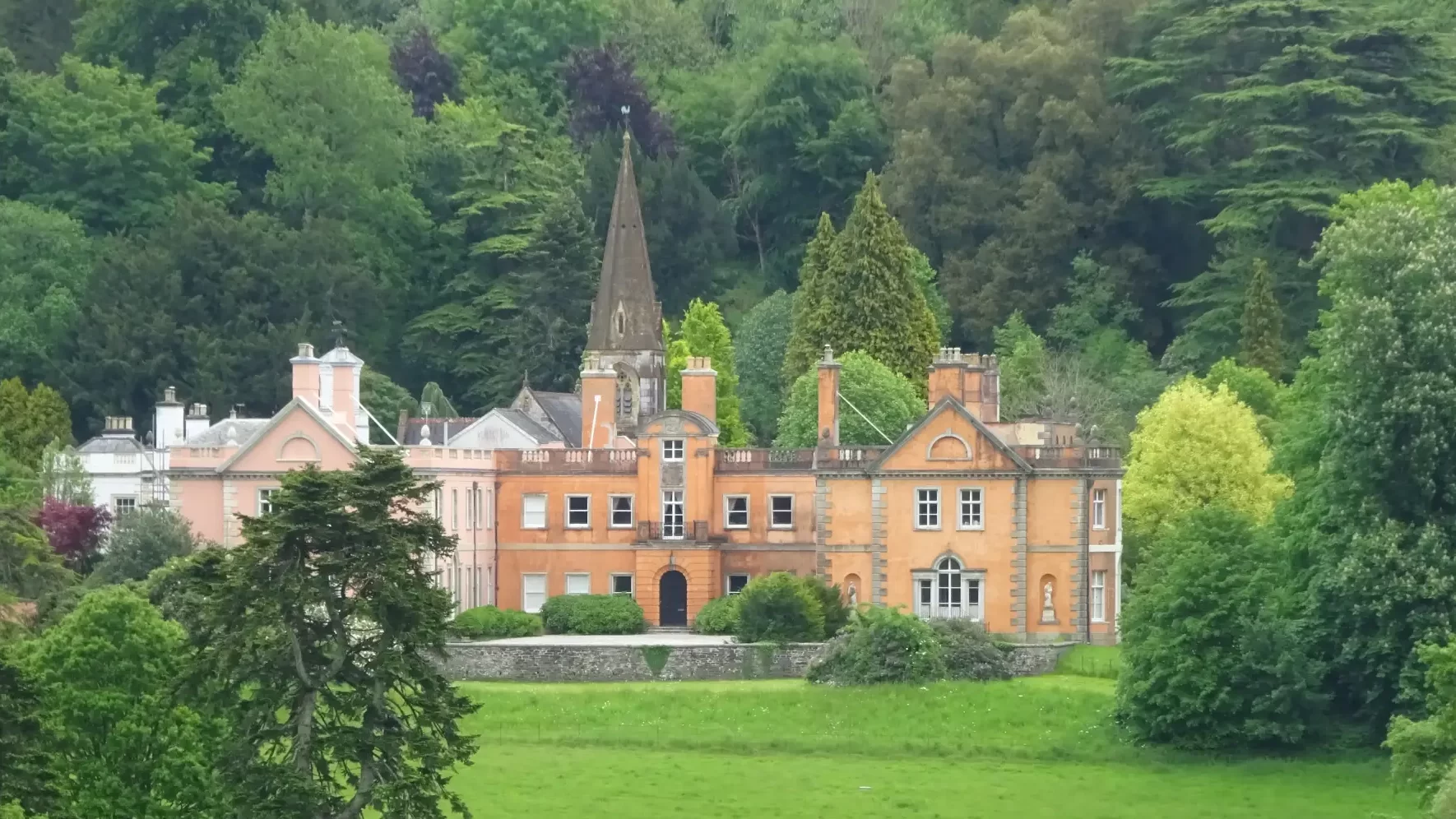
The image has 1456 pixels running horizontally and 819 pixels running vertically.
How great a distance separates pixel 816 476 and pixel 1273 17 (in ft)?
92.2

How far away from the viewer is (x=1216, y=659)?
205ft

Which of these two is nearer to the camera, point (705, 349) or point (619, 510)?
point (619, 510)

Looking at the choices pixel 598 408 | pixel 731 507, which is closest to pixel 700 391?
pixel 731 507

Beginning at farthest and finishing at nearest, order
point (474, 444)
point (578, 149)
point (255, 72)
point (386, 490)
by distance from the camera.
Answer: point (578, 149), point (255, 72), point (474, 444), point (386, 490)

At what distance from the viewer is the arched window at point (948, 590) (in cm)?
7288

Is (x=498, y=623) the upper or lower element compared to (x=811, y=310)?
lower

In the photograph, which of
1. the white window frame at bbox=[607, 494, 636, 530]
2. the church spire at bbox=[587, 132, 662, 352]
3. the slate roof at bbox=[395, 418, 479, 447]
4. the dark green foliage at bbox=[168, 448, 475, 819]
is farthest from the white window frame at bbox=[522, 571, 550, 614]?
the dark green foliage at bbox=[168, 448, 475, 819]

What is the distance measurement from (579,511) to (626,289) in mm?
15294

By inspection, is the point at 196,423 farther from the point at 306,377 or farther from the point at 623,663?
the point at 623,663

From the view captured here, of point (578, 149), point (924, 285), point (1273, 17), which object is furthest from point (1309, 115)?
point (578, 149)

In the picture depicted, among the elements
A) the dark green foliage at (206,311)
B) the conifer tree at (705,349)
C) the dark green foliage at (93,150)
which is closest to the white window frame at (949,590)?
the conifer tree at (705,349)

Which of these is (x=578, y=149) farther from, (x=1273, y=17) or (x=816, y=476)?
(x=816, y=476)

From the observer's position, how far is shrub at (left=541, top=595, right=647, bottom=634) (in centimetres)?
7394

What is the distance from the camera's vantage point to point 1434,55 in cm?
9550
